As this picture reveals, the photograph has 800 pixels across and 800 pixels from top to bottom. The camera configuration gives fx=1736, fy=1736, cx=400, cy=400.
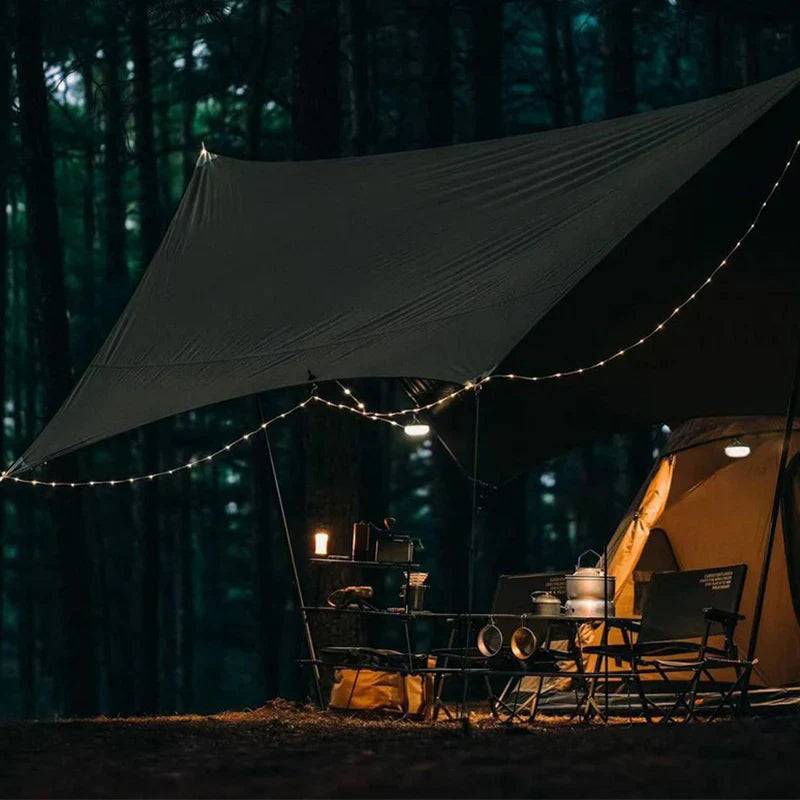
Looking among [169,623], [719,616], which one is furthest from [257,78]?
[169,623]

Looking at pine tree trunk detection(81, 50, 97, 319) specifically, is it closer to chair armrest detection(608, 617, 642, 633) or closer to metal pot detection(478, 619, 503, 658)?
metal pot detection(478, 619, 503, 658)

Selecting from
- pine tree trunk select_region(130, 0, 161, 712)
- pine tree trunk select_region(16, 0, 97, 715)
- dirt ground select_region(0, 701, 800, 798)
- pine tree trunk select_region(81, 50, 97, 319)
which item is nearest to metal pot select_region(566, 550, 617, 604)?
dirt ground select_region(0, 701, 800, 798)

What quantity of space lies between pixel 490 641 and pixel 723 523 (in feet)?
6.60

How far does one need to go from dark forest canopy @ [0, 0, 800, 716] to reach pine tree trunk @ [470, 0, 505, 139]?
0.02 meters

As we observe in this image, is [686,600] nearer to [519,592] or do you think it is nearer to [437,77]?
[519,592]

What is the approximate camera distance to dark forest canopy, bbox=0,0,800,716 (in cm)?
1210

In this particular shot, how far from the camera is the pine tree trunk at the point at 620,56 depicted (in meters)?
13.8

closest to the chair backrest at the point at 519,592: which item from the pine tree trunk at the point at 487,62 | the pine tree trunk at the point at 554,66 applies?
the pine tree trunk at the point at 487,62

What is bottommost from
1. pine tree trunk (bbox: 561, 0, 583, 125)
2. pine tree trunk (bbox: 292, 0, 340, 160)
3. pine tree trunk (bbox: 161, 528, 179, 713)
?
pine tree trunk (bbox: 161, 528, 179, 713)

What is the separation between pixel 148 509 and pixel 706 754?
421 inches

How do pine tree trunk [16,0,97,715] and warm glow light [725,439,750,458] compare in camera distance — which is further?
pine tree trunk [16,0,97,715]

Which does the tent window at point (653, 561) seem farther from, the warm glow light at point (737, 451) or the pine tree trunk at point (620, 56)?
the pine tree trunk at point (620, 56)

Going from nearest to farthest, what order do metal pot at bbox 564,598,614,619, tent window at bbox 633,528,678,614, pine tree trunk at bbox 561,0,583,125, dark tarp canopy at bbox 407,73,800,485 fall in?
dark tarp canopy at bbox 407,73,800,485 < metal pot at bbox 564,598,614,619 < tent window at bbox 633,528,678,614 < pine tree trunk at bbox 561,0,583,125

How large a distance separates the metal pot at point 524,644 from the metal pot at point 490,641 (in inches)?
4.4
